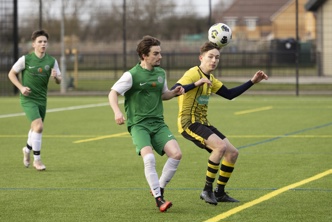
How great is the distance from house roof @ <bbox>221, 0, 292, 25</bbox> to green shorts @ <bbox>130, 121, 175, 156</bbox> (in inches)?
1024

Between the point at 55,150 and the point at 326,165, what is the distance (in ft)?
16.6

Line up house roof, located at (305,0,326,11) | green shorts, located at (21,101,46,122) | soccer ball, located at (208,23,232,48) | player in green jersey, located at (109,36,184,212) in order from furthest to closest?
house roof, located at (305,0,326,11) < green shorts, located at (21,101,46,122) < soccer ball, located at (208,23,232,48) < player in green jersey, located at (109,36,184,212)

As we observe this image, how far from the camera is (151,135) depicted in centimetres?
954

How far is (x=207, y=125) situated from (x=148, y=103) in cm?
95

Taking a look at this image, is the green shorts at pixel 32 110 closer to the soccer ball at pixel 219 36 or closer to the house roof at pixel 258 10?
the soccer ball at pixel 219 36

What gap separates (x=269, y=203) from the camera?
9.59 metres

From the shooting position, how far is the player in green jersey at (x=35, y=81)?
1301 centimetres

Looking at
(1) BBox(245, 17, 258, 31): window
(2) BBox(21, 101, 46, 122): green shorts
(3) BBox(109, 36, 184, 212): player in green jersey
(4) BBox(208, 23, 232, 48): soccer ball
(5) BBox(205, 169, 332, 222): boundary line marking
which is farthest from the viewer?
(1) BBox(245, 17, 258, 31): window

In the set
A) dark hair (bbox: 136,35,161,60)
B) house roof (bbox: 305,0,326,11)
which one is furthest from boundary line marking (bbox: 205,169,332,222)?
house roof (bbox: 305,0,326,11)

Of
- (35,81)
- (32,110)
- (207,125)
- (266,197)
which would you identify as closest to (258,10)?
(35,81)

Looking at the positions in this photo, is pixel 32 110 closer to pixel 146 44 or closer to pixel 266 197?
pixel 146 44

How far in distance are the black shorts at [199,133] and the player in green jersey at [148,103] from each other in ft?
1.71

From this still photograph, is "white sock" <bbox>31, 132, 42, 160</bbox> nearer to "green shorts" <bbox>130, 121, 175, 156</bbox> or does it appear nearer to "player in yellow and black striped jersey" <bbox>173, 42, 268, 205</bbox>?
"player in yellow and black striped jersey" <bbox>173, 42, 268, 205</bbox>

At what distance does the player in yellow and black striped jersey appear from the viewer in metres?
9.81
